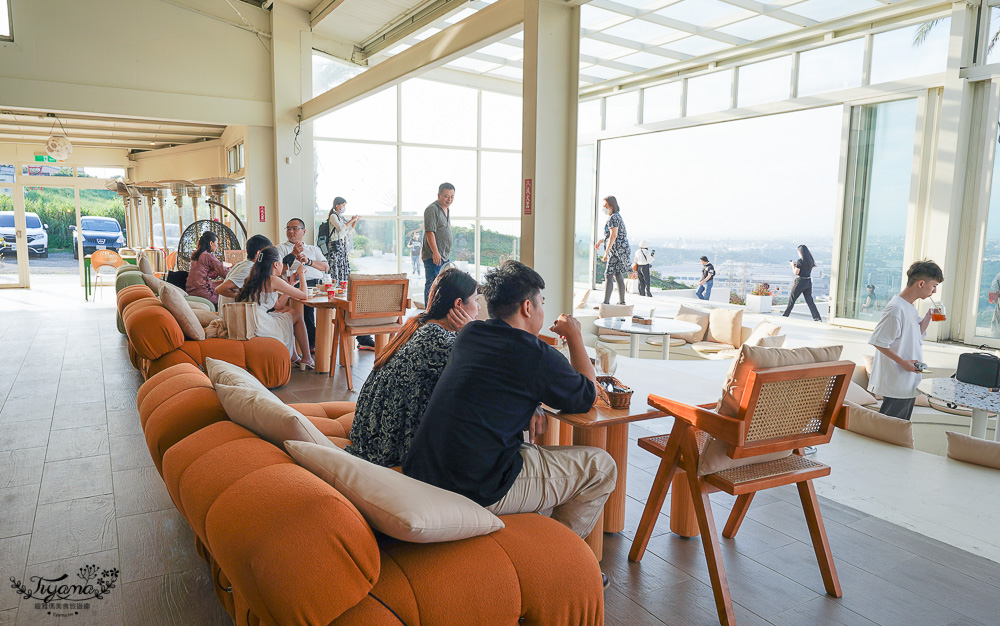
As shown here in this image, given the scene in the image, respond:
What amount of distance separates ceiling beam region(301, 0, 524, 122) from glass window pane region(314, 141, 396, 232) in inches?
62.2

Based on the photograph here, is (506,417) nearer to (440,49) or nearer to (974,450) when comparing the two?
(974,450)


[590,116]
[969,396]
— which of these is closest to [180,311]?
[969,396]

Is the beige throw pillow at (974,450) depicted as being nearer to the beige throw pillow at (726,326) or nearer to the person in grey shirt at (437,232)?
the beige throw pillow at (726,326)

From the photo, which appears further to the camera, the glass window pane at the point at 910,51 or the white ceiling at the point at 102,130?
the white ceiling at the point at 102,130

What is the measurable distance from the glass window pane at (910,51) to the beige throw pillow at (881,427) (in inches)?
201

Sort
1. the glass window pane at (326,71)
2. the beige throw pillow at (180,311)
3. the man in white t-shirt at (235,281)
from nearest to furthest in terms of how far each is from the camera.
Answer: the beige throw pillow at (180,311) < the man in white t-shirt at (235,281) < the glass window pane at (326,71)

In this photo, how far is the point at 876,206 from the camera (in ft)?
26.4

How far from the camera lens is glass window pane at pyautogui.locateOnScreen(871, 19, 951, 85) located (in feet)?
23.9

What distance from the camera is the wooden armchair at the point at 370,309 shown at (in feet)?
17.8

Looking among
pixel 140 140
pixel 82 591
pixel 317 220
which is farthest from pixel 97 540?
pixel 140 140

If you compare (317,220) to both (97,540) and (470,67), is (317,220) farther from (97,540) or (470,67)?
(97,540)

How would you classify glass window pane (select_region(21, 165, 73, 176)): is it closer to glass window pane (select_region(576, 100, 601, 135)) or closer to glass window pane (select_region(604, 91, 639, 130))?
glass window pane (select_region(576, 100, 601, 135))

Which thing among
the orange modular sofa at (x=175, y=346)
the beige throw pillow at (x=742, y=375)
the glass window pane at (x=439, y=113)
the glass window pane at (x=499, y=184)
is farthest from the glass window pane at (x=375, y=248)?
the beige throw pillow at (x=742, y=375)

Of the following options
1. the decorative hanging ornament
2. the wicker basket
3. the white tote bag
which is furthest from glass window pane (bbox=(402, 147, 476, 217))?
the wicker basket
